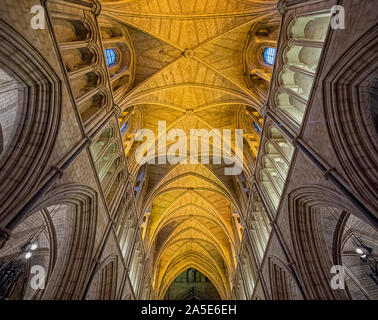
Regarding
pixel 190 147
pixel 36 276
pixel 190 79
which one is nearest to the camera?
pixel 36 276

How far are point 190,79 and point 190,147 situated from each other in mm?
5373

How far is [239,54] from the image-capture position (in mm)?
13203

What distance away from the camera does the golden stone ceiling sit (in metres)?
11.4

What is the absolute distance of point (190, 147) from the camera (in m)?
17.6

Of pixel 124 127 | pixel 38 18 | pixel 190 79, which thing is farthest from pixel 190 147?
pixel 38 18

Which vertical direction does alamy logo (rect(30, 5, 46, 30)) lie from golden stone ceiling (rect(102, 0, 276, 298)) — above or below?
below

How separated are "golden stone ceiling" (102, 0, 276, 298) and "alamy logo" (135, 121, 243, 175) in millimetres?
485

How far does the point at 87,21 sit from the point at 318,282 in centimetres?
1274

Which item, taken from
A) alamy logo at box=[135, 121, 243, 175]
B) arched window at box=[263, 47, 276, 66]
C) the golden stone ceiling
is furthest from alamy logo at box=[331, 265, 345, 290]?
arched window at box=[263, 47, 276, 66]

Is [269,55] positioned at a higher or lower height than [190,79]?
lower

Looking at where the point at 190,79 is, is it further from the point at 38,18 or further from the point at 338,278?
the point at 338,278

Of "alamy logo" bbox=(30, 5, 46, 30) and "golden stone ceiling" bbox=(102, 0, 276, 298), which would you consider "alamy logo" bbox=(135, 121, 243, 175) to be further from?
"alamy logo" bbox=(30, 5, 46, 30)
